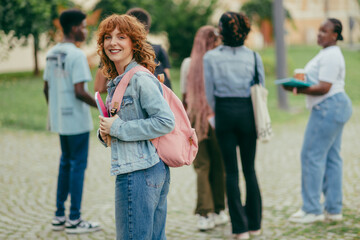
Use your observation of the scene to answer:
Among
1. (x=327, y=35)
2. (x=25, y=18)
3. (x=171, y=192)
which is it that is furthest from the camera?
(x=25, y=18)

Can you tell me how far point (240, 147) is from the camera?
16.8 feet

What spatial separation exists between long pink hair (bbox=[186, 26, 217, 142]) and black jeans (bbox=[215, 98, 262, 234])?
1.20 ft

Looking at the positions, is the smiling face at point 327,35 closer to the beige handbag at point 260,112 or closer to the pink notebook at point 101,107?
the beige handbag at point 260,112

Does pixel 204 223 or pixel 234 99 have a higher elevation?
pixel 234 99

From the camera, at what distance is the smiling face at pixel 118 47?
3.13 meters

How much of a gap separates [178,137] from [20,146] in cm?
825

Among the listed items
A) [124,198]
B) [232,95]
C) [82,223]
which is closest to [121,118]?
[124,198]

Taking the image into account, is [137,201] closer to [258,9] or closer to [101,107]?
[101,107]

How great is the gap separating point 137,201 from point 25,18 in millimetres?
9349

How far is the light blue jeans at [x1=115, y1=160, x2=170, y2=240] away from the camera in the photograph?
304 cm

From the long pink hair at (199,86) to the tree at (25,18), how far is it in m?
3.97

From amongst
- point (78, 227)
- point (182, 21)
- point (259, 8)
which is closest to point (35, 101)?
point (182, 21)

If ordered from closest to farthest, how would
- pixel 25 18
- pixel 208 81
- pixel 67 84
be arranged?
1. pixel 208 81
2. pixel 67 84
3. pixel 25 18

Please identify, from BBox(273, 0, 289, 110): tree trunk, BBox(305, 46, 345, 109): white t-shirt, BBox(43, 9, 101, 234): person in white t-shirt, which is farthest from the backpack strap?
BBox(273, 0, 289, 110): tree trunk
